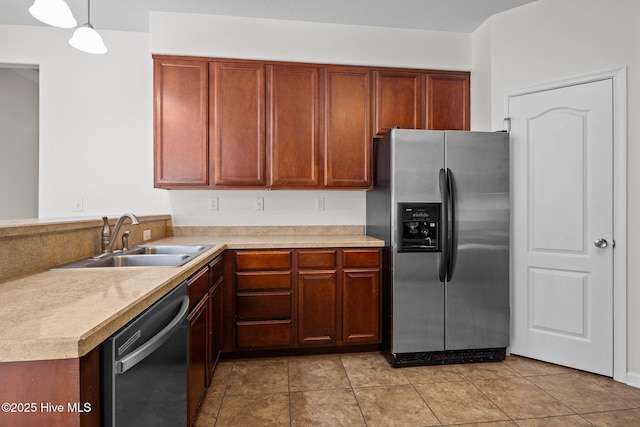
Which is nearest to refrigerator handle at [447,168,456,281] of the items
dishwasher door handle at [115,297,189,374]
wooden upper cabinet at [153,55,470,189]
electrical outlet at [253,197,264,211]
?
wooden upper cabinet at [153,55,470,189]

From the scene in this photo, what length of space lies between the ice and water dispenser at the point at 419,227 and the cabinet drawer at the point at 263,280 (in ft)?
2.93

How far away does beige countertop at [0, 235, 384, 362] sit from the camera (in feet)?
2.37

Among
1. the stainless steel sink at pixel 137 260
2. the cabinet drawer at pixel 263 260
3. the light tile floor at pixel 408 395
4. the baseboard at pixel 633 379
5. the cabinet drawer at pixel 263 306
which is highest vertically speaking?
the stainless steel sink at pixel 137 260

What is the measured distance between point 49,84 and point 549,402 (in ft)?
14.7

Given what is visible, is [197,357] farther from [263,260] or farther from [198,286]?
[263,260]

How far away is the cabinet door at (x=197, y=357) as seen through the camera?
5.26 ft

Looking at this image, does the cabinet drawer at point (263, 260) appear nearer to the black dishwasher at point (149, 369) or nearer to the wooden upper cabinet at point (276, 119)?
the wooden upper cabinet at point (276, 119)

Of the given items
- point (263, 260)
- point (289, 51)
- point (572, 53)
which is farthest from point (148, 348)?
point (572, 53)

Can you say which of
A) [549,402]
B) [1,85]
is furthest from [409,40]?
[1,85]

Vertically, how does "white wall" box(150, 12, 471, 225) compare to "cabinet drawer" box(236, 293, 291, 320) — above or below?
above

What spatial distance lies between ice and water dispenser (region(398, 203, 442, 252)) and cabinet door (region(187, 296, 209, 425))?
1.42 m

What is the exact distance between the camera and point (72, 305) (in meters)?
0.98

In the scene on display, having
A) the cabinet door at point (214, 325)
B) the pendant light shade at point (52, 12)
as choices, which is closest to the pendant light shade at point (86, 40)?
the pendant light shade at point (52, 12)

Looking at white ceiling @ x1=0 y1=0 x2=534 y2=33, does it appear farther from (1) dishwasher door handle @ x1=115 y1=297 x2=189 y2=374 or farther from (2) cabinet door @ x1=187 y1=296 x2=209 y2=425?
(1) dishwasher door handle @ x1=115 y1=297 x2=189 y2=374
